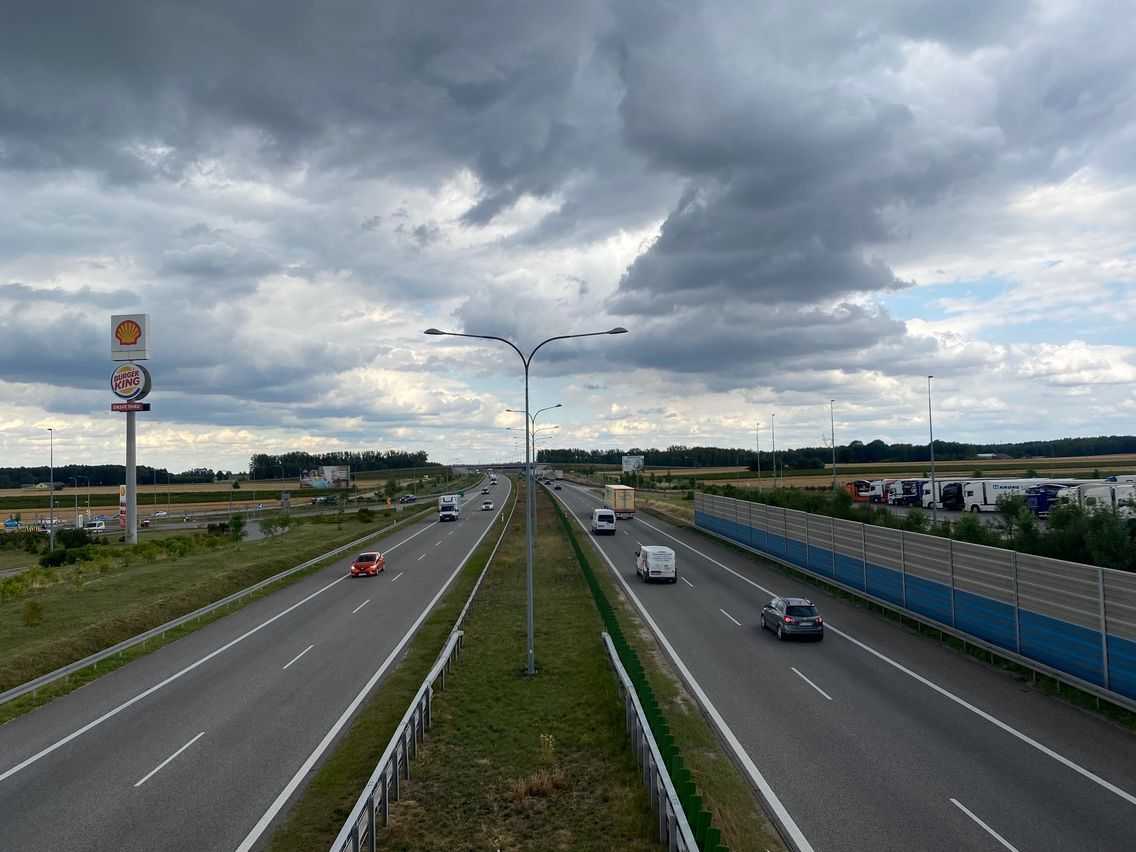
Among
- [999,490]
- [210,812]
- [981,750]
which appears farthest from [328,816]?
[999,490]

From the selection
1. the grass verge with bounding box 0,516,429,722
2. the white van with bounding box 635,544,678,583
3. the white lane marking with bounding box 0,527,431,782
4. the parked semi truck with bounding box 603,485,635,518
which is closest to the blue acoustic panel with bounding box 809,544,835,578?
the white van with bounding box 635,544,678,583

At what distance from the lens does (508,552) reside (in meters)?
57.3

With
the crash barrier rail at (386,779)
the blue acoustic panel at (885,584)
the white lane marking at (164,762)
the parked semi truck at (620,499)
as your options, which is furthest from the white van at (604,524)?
the white lane marking at (164,762)

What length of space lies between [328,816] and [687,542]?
166 ft

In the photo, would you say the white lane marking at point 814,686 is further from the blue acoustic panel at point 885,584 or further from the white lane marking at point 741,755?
the blue acoustic panel at point 885,584

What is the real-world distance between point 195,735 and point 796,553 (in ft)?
110

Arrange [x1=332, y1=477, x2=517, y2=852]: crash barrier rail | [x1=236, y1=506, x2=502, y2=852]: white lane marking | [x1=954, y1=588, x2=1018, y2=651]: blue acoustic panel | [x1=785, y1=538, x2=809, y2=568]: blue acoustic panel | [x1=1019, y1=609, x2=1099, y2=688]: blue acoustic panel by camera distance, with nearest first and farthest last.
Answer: [x1=332, y1=477, x2=517, y2=852]: crash barrier rail, [x1=236, y1=506, x2=502, y2=852]: white lane marking, [x1=1019, y1=609, x2=1099, y2=688]: blue acoustic panel, [x1=954, y1=588, x2=1018, y2=651]: blue acoustic panel, [x1=785, y1=538, x2=809, y2=568]: blue acoustic panel

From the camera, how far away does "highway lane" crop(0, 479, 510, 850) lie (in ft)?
44.4

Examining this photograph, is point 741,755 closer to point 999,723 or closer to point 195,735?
point 999,723

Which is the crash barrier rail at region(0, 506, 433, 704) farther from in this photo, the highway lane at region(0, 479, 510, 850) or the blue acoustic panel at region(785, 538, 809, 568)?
the blue acoustic panel at region(785, 538, 809, 568)

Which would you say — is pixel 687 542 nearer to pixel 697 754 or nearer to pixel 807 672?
pixel 807 672

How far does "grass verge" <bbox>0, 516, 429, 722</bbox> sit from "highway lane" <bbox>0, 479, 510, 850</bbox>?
8.58ft

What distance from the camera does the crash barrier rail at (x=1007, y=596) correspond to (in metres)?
18.6

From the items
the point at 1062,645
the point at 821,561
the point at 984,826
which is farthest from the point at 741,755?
the point at 821,561
